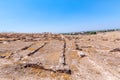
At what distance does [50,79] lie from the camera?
9.22 meters

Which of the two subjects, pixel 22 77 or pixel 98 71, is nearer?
pixel 22 77

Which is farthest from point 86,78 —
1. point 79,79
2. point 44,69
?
point 44,69

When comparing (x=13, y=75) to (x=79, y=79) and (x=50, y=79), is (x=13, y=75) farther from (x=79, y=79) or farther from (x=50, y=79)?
(x=79, y=79)

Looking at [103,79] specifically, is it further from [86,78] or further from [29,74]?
[29,74]

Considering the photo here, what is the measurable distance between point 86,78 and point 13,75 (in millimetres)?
3828

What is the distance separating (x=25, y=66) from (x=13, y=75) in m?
1.42

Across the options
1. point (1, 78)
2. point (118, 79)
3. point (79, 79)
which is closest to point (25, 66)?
point (1, 78)

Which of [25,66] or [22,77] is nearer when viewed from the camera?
[22,77]

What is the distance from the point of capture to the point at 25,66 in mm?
11047

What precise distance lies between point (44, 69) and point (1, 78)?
2550 mm

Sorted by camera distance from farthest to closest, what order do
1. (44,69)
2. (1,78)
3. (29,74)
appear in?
(44,69), (29,74), (1,78)

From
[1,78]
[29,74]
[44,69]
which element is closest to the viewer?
[1,78]

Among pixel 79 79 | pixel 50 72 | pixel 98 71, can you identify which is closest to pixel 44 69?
pixel 50 72

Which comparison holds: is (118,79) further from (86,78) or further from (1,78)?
(1,78)
